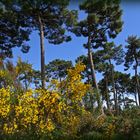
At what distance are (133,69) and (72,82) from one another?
119ft

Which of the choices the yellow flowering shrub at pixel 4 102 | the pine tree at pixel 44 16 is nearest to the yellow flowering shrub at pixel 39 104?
the yellow flowering shrub at pixel 4 102

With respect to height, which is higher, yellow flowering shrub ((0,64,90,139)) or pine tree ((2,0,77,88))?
pine tree ((2,0,77,88))

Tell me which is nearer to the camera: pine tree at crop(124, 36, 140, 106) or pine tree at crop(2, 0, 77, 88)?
pine tree at crop(2, 0, 77, 88)

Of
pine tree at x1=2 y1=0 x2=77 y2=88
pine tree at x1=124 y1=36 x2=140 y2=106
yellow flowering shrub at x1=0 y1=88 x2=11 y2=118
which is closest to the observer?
yellow flowering shrub at x1=0 y1=88 x2=11 y2=118

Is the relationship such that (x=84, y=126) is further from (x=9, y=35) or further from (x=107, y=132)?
(x=9, y=35)

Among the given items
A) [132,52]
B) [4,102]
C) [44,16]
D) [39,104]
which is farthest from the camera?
[132,52]

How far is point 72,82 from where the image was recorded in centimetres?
1417

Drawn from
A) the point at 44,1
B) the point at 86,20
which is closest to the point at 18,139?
the point at 44,1

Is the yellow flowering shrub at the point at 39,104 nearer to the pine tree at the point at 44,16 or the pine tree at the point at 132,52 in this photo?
the pine tree at the point at 44,16

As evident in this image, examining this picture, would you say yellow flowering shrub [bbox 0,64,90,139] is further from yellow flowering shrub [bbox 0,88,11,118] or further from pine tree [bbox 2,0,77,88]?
pine tree [bbox 2,0,77,88]

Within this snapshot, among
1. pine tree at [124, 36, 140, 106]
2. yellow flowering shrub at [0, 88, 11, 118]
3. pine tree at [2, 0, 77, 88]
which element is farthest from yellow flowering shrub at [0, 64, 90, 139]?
pine tree at [124, 36, 140, 106]

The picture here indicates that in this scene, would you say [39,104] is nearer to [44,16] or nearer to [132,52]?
[44,16]

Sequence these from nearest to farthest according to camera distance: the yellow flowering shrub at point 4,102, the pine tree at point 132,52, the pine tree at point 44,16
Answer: the yellow flowering shrub at point 4,102
the pine tree at point 44,16
the pine tree at point 132,52

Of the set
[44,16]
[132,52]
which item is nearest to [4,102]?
[44,16]
